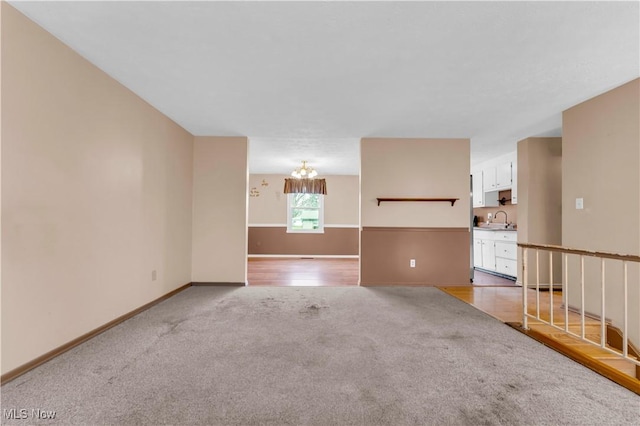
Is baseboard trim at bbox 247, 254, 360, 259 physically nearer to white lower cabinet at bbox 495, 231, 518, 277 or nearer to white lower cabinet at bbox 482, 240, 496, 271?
white lower cabinet at bbox 482, 240, 496, 271

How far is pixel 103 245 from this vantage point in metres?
2.55

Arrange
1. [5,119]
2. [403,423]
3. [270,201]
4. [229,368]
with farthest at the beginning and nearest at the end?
[270,201] < [229,368] < [5,119] < [403,423]

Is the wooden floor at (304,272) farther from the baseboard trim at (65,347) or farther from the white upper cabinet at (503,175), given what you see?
the white upper cabinet at (503,175)

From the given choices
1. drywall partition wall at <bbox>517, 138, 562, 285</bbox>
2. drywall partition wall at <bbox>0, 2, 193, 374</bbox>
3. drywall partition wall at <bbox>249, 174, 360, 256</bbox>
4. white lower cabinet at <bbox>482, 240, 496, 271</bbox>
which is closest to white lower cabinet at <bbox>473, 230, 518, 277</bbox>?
white lower cabinet at <bbox>482, 240, 496, 271</bbox>

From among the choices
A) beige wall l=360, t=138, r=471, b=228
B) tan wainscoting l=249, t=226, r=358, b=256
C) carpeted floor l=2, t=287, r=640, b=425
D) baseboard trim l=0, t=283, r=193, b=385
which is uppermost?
beige wall l=360, t=138, r=471, b=228

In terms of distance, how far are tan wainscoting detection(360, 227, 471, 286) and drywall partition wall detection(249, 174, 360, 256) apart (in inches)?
133

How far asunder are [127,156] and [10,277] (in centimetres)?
152

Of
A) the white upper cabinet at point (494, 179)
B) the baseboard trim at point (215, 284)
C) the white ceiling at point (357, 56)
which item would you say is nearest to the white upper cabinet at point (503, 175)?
the white upper cabinet at point (494, 179)

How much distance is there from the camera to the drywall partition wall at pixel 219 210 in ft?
14.6

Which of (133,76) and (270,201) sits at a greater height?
(133,76)

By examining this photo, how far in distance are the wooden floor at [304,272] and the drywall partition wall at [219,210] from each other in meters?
0.65

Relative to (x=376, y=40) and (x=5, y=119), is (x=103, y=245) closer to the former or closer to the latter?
(x=5, y=119)

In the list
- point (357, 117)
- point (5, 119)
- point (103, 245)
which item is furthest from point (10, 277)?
point (357, 117)

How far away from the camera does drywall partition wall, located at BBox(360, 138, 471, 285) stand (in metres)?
4.55
